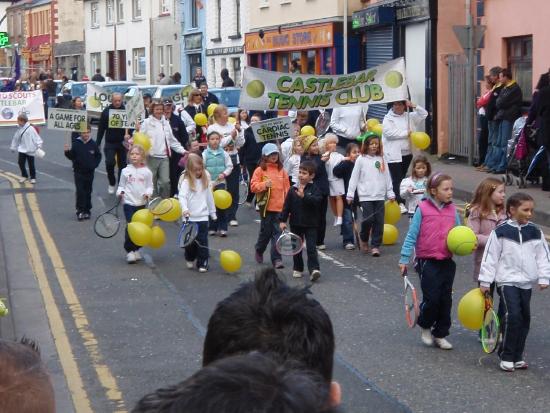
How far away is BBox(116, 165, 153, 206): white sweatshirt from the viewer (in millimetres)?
13844

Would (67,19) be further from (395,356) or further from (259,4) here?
(395,356)

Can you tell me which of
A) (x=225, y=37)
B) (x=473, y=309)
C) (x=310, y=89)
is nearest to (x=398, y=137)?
(x=310, y=89)

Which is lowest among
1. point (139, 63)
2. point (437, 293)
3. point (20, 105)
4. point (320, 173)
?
point (437, 293)

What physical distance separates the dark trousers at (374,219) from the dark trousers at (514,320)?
17.9 feet

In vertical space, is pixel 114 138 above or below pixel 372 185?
above

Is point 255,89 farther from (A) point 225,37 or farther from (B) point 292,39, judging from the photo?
(A) point 225,37

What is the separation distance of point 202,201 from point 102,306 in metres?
2.36

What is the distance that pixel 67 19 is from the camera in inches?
3014

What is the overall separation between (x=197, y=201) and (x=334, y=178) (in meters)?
2.44

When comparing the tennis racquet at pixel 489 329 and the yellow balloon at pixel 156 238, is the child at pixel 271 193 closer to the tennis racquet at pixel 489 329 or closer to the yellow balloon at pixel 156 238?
the yellow balloon at pixel 156 238

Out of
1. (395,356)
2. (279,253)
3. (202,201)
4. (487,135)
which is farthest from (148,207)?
(487,135)

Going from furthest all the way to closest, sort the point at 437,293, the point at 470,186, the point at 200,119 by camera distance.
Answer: the point at 200,119 → the point at 470,186 → the point at 437,293

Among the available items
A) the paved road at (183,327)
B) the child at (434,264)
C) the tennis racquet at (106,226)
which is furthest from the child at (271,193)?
the child at (434,264)

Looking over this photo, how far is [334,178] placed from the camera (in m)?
14.8
